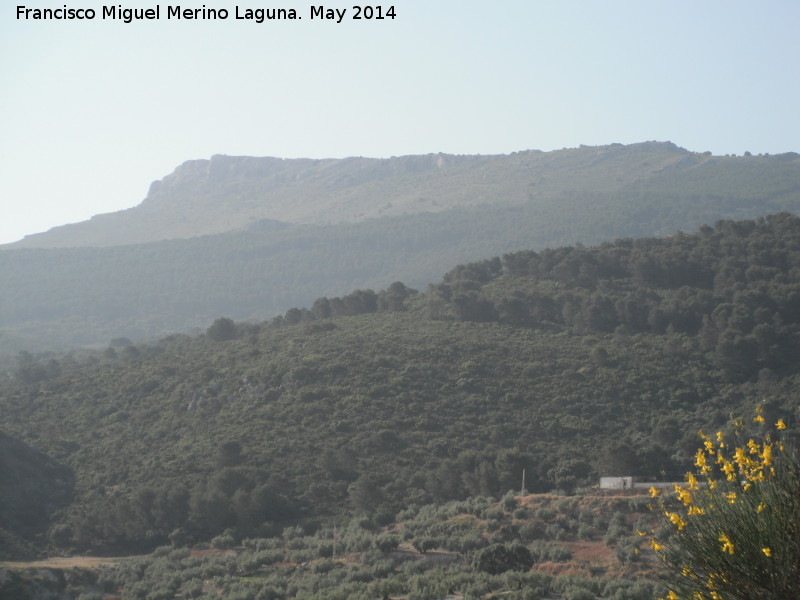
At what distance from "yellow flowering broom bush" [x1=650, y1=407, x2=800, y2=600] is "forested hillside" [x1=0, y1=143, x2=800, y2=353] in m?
79.5

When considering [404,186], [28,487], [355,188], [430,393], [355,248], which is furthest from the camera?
[355,188]

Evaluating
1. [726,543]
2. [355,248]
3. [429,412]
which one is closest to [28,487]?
[429,412]

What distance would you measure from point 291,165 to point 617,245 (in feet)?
432

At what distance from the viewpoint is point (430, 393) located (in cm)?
3750

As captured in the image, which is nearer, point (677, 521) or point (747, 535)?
point (747, 535)

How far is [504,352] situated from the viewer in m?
41.3

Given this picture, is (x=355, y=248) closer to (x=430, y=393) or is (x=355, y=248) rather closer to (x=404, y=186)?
(x=404, y=186)

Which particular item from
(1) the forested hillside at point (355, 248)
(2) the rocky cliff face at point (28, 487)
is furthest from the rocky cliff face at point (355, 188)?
(2) the rocky cliff face at point (28, 487)

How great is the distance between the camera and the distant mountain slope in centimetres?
11712

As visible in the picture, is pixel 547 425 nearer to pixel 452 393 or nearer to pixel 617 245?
pixel 452 393

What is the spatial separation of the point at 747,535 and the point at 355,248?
10062 centimetres

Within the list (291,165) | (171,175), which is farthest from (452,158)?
(171,175)

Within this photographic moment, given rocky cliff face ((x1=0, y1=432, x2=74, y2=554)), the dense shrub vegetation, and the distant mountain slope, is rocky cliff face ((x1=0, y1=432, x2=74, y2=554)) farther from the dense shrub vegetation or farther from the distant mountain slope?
the distant mountain slope

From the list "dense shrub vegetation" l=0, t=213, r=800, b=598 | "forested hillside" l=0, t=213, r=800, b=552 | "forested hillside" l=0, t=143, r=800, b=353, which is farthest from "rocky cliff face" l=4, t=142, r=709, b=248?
"dense shrub vegetation" l=0, t=213, r=800, b=598
